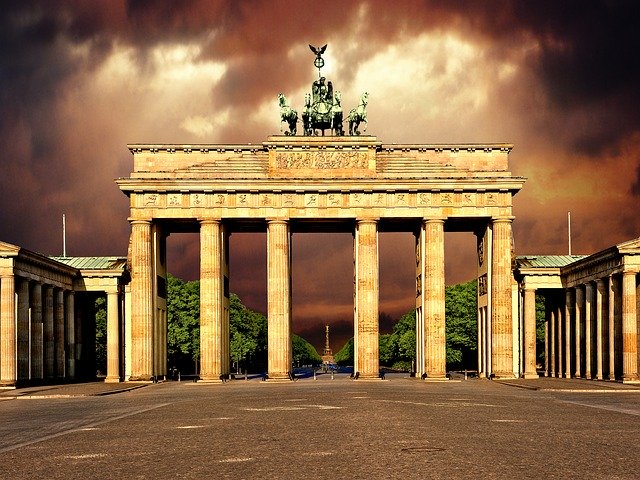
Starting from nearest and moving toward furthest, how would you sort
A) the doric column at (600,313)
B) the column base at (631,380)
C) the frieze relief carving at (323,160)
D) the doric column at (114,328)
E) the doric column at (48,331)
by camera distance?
the column base at (631,380) < the doric column at (600,313) < the doric column at (48,331) < the doric column at (114,328) < the frieze relief carving at (323,160)

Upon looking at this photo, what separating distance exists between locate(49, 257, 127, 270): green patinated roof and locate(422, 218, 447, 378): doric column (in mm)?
27835

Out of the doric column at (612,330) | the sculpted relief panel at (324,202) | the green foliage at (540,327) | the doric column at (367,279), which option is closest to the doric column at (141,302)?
the sculpted relief panel at (324,202)

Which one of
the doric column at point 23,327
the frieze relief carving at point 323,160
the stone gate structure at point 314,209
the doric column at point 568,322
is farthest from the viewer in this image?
the doric column at point 568,322

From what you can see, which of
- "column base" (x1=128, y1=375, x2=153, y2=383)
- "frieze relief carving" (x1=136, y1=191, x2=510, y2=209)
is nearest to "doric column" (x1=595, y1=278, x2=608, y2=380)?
"frieze relief carving" (x1=136, y1=191, x2=510, y2=209)

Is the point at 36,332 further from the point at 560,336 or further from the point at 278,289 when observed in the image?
the point at 560,336

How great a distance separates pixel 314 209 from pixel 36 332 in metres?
26.6

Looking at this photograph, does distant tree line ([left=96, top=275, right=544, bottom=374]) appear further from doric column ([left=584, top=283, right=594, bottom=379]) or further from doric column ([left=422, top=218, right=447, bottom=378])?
doric column ([left=584, top=283, right=594, bottom=379])

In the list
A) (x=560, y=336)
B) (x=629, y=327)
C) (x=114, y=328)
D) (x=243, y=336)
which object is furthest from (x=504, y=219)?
(x=243, y=336)

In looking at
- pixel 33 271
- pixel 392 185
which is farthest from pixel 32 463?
pixel 392 185

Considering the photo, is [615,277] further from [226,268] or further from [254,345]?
[254,345]

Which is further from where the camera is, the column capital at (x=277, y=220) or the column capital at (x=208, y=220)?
the column capital at (x=277, y=220)

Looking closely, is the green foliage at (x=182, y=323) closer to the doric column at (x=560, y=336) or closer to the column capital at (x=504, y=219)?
the doric column at (x=560, y=336)

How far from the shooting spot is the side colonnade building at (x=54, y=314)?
7269cm

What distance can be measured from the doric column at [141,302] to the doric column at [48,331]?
24.2 ft
